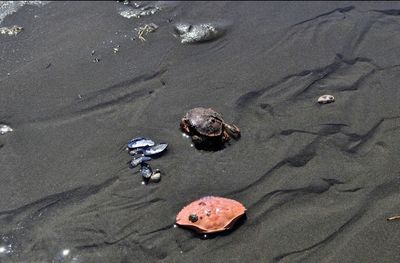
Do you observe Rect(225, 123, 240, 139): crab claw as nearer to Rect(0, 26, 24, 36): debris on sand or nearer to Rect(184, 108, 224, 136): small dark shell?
Rect(184, 108, 224, 136): small dark shell

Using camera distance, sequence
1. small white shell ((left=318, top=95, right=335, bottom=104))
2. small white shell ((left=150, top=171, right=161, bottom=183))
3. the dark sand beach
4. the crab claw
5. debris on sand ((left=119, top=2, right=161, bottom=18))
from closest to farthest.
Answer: the dark sand beach
small white shell ((left=150, top=171, right=161, bottom=183))
the crab claw
small white shell ((left=318, top=95, right=335, bottom=104))
debris on sand ((left=119, top=2, right=161, bottom=18))

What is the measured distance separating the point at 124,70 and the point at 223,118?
5.83ft

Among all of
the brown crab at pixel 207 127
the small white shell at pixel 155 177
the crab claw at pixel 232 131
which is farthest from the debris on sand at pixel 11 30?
the crab claw at pixel 232 131

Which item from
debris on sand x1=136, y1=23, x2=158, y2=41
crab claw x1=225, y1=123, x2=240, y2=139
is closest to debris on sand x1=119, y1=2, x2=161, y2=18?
debris on sand x1=136, y1=23, x2=158, y2=41

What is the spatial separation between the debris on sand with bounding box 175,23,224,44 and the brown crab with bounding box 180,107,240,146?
6.74 feet

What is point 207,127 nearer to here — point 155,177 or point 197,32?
point 155,177

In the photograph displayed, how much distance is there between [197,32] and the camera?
26.8ft

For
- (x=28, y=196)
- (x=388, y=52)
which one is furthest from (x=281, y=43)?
(x=28, y=196)

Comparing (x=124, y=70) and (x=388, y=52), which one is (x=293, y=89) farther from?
(x=124, y=70)

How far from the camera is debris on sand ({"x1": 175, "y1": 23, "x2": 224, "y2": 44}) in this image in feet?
26.4

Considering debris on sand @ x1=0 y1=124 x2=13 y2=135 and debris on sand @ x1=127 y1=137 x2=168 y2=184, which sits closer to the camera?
debris on sand @ x1=127 y1=137 x2=168 y2=184

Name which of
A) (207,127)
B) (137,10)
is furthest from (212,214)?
(137,10)

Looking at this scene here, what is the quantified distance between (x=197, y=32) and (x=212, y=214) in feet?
12.7

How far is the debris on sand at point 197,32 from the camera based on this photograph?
805cm
